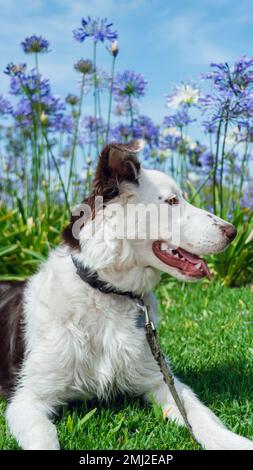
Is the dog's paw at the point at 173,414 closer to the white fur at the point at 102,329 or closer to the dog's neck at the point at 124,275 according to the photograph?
the white fur at the point at 102,329

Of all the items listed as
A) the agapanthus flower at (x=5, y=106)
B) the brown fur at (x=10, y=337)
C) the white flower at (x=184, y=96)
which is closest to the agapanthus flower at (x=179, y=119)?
the white flower at (x=184, y=96)

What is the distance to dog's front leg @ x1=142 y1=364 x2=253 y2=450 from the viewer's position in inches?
107

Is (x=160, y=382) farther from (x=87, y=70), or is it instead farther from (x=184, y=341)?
(x=87, y=70)

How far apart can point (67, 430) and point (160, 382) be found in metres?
0.62

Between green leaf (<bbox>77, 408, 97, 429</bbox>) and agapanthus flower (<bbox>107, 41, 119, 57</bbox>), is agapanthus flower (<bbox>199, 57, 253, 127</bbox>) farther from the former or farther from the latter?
green leaf (<bbox>77, 408, 97, 429</bbox>)

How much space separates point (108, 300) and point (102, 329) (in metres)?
0.16

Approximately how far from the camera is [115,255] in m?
3.06

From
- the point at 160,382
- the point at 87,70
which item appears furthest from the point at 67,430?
the point at 87,70

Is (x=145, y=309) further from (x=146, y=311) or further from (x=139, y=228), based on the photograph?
(x=139, y=228)

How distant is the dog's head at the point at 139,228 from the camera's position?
3.00 metres

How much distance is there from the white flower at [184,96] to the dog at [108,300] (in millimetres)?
4550

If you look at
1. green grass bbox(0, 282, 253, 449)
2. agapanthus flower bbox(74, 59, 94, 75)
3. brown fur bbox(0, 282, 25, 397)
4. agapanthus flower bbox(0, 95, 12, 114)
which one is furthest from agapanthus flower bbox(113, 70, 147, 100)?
brown fur bbox(0, 282, 25, 397)

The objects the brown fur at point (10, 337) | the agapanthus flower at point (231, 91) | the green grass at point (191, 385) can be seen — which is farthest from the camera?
the agapanthus flower at point (231, 91)
